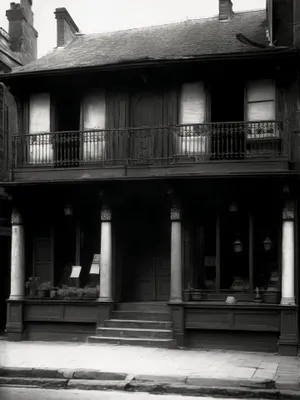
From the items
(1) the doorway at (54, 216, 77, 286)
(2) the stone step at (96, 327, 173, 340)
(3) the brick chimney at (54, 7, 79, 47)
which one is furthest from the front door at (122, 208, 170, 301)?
(3) the brick chimney at (54, 7, 79, 47)

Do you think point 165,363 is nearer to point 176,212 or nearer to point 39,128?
point 176,212

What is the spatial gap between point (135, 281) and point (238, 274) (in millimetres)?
3093

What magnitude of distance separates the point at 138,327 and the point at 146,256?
2407mm

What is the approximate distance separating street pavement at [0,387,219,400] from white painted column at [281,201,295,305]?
522 cm

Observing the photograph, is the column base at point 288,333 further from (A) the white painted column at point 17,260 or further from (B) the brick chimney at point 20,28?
(B) the brick chimney at point 20,28

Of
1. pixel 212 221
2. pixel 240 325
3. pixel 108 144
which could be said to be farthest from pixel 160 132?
pixel 240 325

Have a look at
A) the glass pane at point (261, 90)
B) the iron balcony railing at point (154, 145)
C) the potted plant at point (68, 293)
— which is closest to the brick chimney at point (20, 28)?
the iron balcony railing at point (154, 145)

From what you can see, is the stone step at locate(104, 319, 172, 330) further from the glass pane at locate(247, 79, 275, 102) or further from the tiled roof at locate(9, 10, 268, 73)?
the tiled roof at locate(9, 10, 268, 73)

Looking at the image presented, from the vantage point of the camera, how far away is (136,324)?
1644cm

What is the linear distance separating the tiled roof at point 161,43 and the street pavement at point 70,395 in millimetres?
8600

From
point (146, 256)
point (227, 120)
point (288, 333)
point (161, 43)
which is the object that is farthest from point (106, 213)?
point (161, 43)

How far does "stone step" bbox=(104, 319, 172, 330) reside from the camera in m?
16.3

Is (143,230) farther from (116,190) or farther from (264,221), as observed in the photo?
(264,221)

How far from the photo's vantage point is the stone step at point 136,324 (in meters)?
16.3
